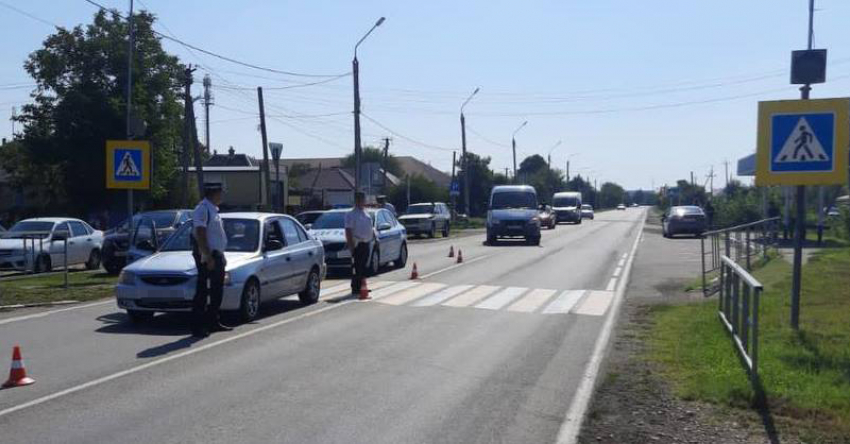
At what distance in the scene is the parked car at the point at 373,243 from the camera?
68.9 feet

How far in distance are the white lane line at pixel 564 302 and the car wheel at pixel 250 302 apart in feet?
14.8

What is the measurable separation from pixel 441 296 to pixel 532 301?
65.9 inches

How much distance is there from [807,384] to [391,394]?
3.67 meters

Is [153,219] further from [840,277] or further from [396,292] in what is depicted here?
[840,277]

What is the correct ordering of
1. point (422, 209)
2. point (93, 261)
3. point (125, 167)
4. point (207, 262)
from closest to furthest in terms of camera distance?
point (207, 262)
point (125, 167)
point (93, 261)
point (422, 209)

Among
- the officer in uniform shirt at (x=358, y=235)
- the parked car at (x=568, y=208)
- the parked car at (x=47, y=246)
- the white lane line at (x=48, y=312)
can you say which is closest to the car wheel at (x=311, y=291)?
the officer in uniform shirt at (x=358, y=235)

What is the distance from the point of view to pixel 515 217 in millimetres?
36562

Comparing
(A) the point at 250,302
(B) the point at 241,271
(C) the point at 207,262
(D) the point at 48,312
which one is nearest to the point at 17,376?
(C) the point at 207,262

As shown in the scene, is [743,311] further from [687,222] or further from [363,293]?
[687,222]

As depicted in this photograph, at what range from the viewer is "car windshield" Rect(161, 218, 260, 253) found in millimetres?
13523

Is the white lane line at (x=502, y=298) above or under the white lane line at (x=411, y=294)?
under

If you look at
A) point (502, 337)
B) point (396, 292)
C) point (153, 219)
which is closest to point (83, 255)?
point (153, 219)

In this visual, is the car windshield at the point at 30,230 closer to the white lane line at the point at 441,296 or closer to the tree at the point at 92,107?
the white lane line at the point at 441,296

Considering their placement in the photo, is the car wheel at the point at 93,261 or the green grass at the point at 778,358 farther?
the car wheel at the point at 93,261
